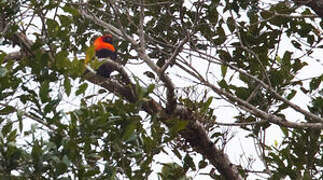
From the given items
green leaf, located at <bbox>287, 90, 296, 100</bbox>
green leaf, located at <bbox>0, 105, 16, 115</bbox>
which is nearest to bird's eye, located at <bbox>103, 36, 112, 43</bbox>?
green leaf, located at <bbox>287, 90, 296, 100</bbox>

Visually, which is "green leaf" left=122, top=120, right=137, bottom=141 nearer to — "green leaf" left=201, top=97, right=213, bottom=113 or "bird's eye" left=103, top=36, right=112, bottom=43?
"green leaf" left=201, top=97, right=213, bottom=113

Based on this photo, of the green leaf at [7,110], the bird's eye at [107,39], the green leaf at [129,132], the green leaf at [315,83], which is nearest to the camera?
the green leaf at [129,132]

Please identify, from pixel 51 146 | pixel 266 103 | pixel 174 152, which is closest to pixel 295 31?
pixel 266 103

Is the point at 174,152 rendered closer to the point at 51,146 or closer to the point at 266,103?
the point at 266,103

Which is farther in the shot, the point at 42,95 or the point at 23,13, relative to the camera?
the point at 23,13

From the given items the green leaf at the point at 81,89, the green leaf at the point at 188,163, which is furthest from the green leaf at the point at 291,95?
the green leaf at the point at 81,89

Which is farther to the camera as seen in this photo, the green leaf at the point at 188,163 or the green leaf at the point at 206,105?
the green leaf at the point at 188,163

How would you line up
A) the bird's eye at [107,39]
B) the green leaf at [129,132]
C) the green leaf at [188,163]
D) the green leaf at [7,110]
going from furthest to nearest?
1. the bird's eye at [107,39]
2. the green leaf at [188,163]
3. the green leaf at [7,110]
4. the green leaf at [129,132]

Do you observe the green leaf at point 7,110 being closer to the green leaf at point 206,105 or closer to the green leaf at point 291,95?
the green leaf at point 206,105

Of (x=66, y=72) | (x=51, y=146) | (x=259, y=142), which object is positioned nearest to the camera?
(x=51, y=146)

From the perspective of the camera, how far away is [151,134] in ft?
A: 9.75

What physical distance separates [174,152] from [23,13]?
1.59 m

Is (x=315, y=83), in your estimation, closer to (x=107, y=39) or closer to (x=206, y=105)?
(x=206, y=105)

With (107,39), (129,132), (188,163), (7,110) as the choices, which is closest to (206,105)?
(188,163)
